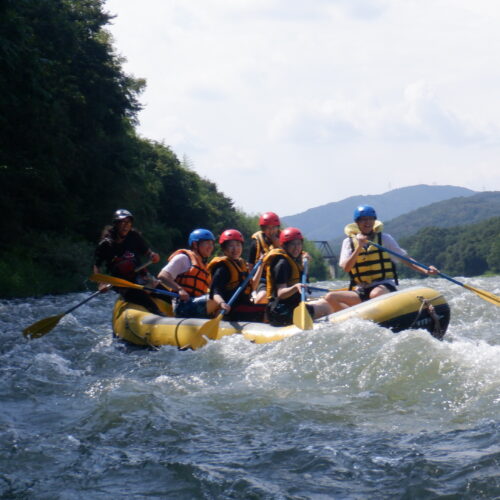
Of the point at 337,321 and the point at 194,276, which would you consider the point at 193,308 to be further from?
the point at 337,321

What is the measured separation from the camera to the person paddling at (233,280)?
8680mm

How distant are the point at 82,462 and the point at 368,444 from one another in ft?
Result: 5.39

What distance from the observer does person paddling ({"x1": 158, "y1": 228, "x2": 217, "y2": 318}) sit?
8.83 meters

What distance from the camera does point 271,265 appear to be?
8453mm

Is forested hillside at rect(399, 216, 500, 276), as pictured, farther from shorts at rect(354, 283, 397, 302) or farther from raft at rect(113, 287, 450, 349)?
raft at rect(113, 287, 450, 349)

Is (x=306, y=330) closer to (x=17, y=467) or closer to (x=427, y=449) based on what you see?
(x=427, y=449)

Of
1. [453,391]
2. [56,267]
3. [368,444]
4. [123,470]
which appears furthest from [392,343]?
[56,267]

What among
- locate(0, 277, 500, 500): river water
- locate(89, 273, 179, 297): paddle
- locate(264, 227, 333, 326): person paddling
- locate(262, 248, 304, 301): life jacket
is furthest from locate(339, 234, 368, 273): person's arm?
locate(89, 273, 179, 297): paddle

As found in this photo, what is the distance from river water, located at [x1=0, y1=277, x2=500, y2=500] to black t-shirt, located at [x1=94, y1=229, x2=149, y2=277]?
56.5 inches

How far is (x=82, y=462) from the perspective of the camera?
4305 millimetres

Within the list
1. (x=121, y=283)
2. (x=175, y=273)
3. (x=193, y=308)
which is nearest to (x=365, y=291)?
(x=193, y=308)

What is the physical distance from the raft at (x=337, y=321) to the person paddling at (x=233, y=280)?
1.35ft

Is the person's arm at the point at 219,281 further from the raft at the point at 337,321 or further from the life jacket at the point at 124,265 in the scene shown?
the life jacket at the point at 124,265

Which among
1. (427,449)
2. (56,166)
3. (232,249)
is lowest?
(427,449)
